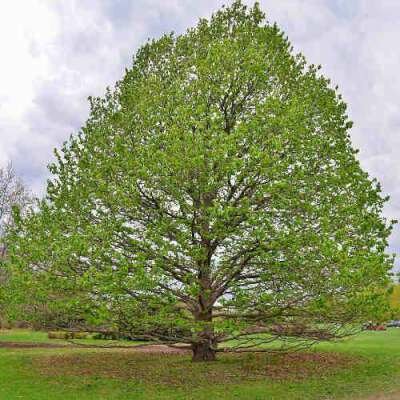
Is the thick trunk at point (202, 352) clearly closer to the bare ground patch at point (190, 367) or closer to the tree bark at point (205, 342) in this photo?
the tree bark at point (205, 342)

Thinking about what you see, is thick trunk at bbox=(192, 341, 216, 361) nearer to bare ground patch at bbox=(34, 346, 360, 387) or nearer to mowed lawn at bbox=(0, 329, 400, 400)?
bare ground patch at bbox=(34, 346, 360, 387)

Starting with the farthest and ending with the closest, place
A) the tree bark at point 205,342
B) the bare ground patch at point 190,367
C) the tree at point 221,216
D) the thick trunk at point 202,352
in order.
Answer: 1. the thick trunk at point 202,352
2. the bare ground patch at point 190,367
3. the tree bark at point 205,342
4. the tree at point 221,216

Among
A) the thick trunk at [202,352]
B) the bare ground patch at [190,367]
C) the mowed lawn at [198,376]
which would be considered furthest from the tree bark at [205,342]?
the mowed lawn at [198,376]

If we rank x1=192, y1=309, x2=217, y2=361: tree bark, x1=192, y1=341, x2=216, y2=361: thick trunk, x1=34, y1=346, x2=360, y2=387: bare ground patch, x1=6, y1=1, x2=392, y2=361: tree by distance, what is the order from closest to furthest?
x1=6, y1=1, x2=392, y2=361: tree < x1=192, y1=309, x2=217, y2=361: tree bark < x1=34, y1=346, x2=360, y2=387: bare ground patch < x1=192, y1=341, x2=216, y2=361: thick trunk

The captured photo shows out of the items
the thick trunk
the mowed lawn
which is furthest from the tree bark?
the mowed lawn

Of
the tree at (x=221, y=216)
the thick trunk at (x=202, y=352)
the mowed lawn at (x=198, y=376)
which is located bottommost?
the mowed lawn at (x=198, y=376)

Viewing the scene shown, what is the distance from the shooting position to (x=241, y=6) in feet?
74.3

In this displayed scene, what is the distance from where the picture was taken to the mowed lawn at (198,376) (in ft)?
54.5

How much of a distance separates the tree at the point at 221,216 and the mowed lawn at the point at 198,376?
1.52 m

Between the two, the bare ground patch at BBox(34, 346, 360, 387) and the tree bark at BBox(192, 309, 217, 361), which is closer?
the tree bark at BBox(192, 309, 217, 361)

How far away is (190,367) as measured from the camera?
20.6m

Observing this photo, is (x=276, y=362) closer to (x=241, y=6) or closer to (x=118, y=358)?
(x=118, y=358)

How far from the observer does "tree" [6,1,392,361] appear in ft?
54.4

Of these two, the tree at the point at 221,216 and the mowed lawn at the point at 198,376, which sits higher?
the tree at the point at 221,216
